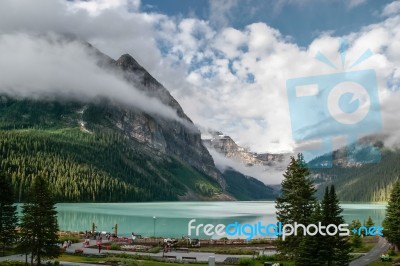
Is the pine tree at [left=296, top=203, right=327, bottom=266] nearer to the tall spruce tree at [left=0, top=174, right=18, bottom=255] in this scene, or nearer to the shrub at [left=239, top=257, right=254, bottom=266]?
the shrub at [left=239, top=257, right=254, bottom=266]

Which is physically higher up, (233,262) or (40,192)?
(40,192)

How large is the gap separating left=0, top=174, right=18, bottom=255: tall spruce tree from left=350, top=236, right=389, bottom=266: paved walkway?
4322cm

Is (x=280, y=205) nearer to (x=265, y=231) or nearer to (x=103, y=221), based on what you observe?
(x=265, y=231)

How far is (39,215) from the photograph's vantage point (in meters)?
44.2

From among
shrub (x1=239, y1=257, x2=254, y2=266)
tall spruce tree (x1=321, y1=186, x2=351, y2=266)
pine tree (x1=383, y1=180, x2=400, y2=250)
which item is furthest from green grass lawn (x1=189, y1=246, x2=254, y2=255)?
pine tree (x1=383, y1=180, x2=400, y2=250)

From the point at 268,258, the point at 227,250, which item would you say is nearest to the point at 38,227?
the point at 268,258

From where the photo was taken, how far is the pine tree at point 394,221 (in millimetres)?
63594

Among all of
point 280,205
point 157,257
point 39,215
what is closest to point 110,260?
point 157,257

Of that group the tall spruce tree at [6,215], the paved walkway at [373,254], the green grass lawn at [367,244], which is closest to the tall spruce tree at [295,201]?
the paved walkway at [373,254]

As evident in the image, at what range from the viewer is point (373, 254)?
208 ft

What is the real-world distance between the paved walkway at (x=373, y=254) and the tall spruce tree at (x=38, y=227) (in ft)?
121

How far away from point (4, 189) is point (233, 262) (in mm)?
30005

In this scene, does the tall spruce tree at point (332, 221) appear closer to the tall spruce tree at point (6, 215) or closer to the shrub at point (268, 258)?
the shrub at point (268, 258)

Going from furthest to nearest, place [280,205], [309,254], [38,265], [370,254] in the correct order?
[370,254]
[280,205]
[38,265]
[309,254]
